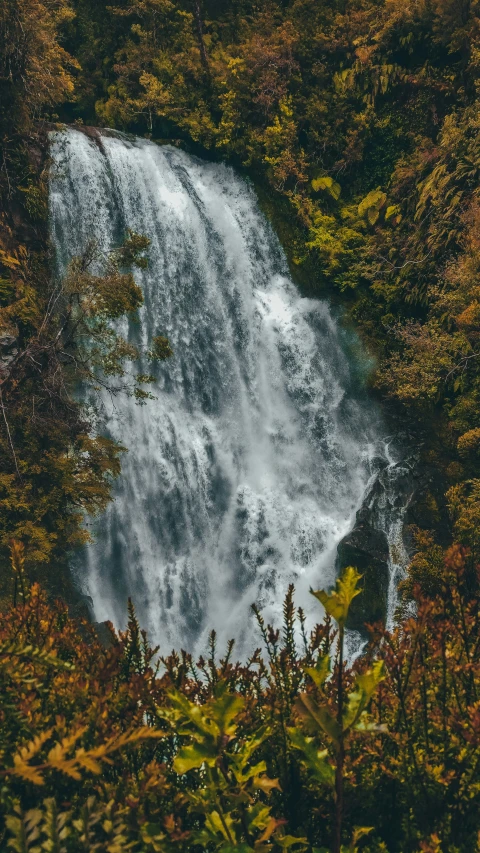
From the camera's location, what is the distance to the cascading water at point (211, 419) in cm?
1480

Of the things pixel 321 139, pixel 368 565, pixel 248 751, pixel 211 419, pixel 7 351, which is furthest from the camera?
pixel 321 139

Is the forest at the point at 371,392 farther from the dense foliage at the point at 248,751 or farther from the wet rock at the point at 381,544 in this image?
the wet rock at the point at 381,544

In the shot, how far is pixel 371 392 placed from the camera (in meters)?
16.2

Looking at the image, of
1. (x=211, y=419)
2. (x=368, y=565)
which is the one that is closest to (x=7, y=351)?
(x=211, y=419)

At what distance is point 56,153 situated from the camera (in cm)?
1570

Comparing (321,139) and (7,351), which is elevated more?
(321,139)

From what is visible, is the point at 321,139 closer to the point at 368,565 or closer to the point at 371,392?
the point at 371,392

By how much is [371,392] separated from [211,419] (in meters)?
4.23

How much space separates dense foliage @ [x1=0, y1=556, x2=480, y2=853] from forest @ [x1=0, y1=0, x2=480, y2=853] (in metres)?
0.02

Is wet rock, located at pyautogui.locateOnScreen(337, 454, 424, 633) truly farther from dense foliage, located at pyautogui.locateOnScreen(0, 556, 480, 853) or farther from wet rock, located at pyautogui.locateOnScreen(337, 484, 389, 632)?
dense foliage, located at pyautogui.locateOnScreen(0, 556, 480, 853)

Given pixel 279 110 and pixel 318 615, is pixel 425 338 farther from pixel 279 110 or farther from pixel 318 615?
pixel 279 110

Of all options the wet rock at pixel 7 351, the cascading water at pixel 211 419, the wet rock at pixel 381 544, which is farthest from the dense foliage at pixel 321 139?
the cascading water at pixel 211 419

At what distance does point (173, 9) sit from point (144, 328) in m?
12.1

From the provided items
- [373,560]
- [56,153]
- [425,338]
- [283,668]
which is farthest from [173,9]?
[283,668]
